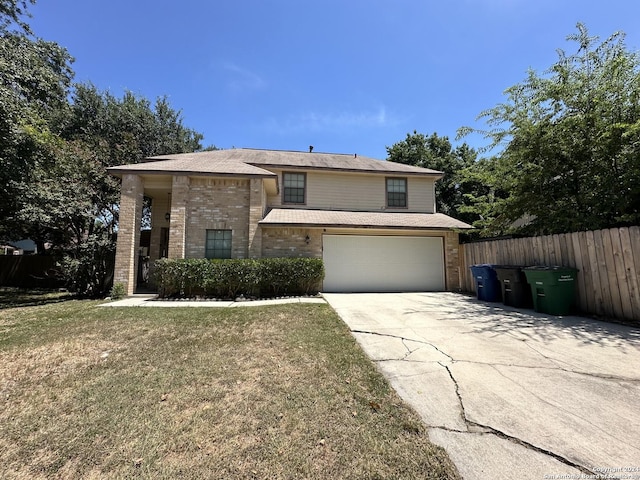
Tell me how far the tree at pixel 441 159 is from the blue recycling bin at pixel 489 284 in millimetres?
13458

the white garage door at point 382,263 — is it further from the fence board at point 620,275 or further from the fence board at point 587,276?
the fence board at point 620,275

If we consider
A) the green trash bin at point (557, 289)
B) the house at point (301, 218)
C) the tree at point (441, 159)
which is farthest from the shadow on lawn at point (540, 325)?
the tree at point (441, 159)

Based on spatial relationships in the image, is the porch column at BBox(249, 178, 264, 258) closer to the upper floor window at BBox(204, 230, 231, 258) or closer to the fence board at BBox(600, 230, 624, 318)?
the upper floor window at BBox(204, 230, 231, 258)

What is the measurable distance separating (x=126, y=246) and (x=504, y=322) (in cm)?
1211

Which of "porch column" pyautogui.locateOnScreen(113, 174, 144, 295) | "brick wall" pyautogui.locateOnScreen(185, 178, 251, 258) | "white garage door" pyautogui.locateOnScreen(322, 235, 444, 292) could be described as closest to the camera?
"porch column" pyautogui.locateOnScreen(113, 174, 144, 295)

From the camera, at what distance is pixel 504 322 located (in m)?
6.13

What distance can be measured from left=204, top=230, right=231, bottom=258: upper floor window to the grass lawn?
5.84 m

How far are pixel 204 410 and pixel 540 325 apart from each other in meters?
6.51

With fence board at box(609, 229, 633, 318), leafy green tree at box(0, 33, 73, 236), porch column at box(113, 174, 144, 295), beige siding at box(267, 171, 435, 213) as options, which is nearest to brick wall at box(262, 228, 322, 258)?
beige siding at box(267, 171, 435, 213)

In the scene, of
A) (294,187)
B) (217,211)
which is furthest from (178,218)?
(294,187)

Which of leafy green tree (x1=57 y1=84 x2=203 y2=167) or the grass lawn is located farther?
leafy green tree (x1=57 y1=84 x2=203 y2=167)

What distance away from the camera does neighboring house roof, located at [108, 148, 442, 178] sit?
1084cm

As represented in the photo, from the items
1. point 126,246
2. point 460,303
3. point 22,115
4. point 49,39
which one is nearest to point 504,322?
point 460,303

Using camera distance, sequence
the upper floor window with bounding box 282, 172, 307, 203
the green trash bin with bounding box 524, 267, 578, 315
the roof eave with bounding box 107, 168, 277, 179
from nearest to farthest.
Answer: the green trash bin with bounding box 524, 267, 578, 315 → the roof eave with bounding box 107, 168, 277, 179 → the upper floor window with bounding box 282, 172, 307, 203
